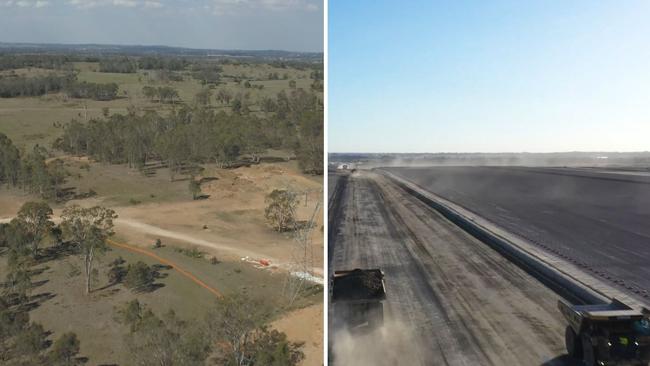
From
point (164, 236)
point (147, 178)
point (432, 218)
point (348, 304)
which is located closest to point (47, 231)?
point (164, 236)

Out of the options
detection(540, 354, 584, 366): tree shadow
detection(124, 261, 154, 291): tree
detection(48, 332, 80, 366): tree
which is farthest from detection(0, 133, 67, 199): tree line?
detection(540, 354, 584, 366): tree shadow

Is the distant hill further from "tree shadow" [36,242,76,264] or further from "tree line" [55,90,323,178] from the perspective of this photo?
"tree shadow" [36,242,76,264]

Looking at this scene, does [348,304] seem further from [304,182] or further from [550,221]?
[304,182]

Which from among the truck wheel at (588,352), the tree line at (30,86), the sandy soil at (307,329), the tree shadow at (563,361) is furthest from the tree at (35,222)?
the tree line at (30,86)

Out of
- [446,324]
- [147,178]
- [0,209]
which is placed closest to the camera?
[446,324]

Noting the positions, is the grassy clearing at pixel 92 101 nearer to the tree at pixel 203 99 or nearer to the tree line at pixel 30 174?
the tree at pixel 203 99
